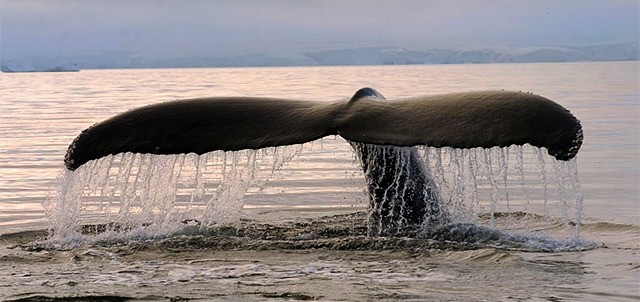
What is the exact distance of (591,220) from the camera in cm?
841

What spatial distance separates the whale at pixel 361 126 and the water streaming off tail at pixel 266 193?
0.37 m

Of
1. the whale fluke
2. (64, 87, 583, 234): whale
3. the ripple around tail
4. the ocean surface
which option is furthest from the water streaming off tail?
the whale fluke

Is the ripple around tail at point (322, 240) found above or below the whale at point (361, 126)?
below

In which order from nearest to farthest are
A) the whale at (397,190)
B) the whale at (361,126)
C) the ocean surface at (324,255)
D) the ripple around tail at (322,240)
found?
the whale at (361,126)
the ocean surface at (324,255)
the whale at (397,190)
the ripple around tail at (322,240)

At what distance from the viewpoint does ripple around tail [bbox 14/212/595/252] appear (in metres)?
6.47

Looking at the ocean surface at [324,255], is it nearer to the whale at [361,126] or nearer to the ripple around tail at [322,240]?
the ripple around tail at [322,240]

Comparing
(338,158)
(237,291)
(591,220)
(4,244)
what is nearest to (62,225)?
(4,244)

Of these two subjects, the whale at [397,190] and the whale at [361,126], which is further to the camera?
the whale at [397,190]

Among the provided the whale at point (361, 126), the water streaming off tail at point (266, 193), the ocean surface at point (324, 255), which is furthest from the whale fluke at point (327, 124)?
the ocean surface at point (324, 255)

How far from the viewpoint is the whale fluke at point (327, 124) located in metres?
4.86

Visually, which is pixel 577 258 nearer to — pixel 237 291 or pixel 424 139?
pixel 424 139

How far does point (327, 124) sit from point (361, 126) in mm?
181

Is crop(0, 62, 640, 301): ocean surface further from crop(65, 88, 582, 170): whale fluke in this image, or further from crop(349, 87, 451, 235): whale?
crop(65, 88, 582, 170): whale fluke

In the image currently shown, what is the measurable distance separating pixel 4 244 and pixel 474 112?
396cm
